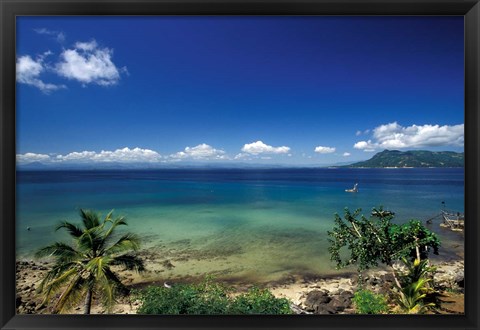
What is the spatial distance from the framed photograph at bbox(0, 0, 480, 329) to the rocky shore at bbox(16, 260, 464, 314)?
0.02 metres

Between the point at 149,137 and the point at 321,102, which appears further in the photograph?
the point at 149,137

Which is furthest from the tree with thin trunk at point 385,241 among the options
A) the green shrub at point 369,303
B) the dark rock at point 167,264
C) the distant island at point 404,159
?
the dark rock at point 167,264

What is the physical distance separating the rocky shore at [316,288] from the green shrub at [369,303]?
0.07 meters

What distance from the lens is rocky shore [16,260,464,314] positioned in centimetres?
140

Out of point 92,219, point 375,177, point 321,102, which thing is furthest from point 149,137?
point 375,177

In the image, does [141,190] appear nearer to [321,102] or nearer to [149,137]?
[149,137]

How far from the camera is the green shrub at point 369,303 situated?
159 cm

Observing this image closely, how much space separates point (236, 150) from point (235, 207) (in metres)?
2.33

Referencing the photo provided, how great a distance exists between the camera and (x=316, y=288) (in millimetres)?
2951

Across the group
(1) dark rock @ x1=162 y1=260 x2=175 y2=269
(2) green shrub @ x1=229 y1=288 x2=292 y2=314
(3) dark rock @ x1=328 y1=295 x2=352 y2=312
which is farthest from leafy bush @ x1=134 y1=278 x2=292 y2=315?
(1) dark rock @ x1=162 y1=260 x2=175 y2=269

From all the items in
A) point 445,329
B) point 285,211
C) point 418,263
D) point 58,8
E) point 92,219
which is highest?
point 58,8

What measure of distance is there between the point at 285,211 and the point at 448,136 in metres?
4.11

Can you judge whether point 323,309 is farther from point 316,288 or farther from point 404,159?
point 404,159

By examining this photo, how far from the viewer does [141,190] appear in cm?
580
